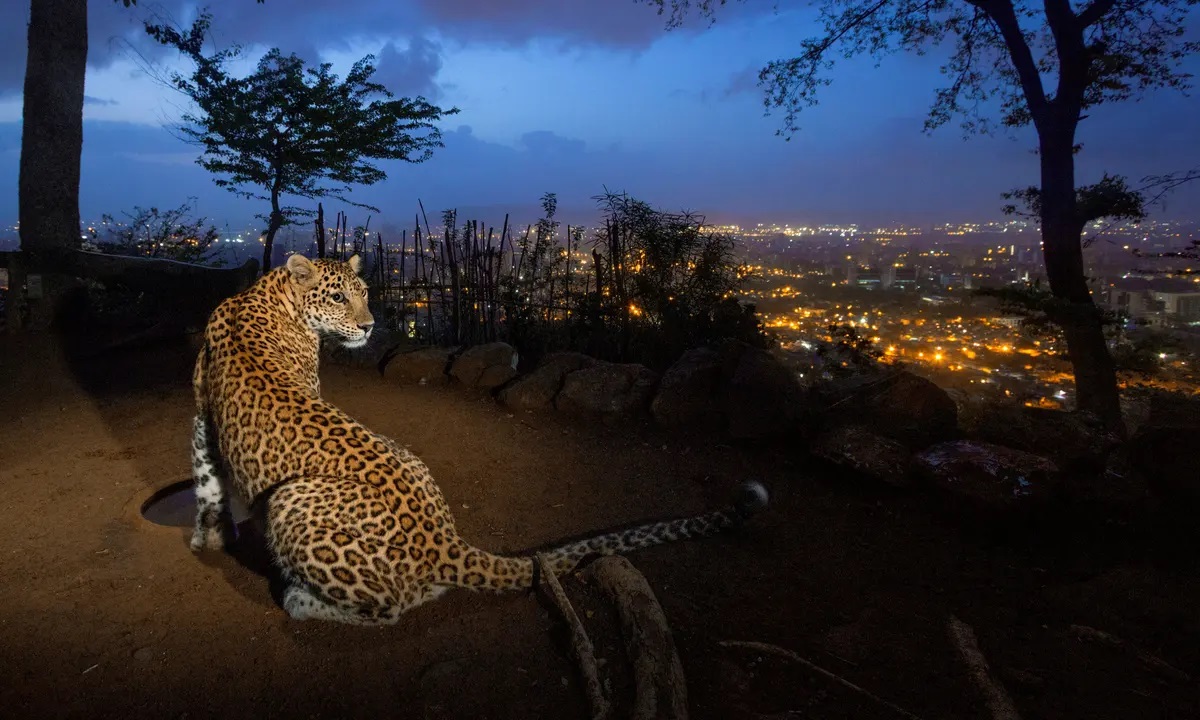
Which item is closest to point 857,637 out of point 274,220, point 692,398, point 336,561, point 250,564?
point 336,561

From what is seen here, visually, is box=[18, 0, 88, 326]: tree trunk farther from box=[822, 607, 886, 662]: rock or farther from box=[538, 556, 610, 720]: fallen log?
box=[822, 607, 886, 662]: rock

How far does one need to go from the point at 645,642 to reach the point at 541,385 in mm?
4705

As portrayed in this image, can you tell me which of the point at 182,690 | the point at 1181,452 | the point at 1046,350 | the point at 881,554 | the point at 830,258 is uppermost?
the point at 830,258

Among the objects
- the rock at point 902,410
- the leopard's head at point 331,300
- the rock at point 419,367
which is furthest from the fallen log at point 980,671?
the rock at point 419,367

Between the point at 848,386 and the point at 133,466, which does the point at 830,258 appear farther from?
the point at 133,466

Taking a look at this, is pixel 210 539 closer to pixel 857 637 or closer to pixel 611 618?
pixel 611 618

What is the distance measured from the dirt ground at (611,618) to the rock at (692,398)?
2.81 feet

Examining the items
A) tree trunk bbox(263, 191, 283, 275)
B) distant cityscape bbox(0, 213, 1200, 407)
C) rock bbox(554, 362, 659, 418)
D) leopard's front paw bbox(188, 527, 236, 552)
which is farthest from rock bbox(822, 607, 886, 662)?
tree trunk bbox(263, 191, 283, 275)

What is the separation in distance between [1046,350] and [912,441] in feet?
14.8

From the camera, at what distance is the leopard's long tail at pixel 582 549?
348 centimetres

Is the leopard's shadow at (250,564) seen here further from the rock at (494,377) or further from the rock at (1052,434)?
the rock at (1052,434)

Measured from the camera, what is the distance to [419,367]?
857 cm

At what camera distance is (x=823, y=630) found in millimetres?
3479

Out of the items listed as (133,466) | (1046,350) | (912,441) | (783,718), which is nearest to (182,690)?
(783,718)
